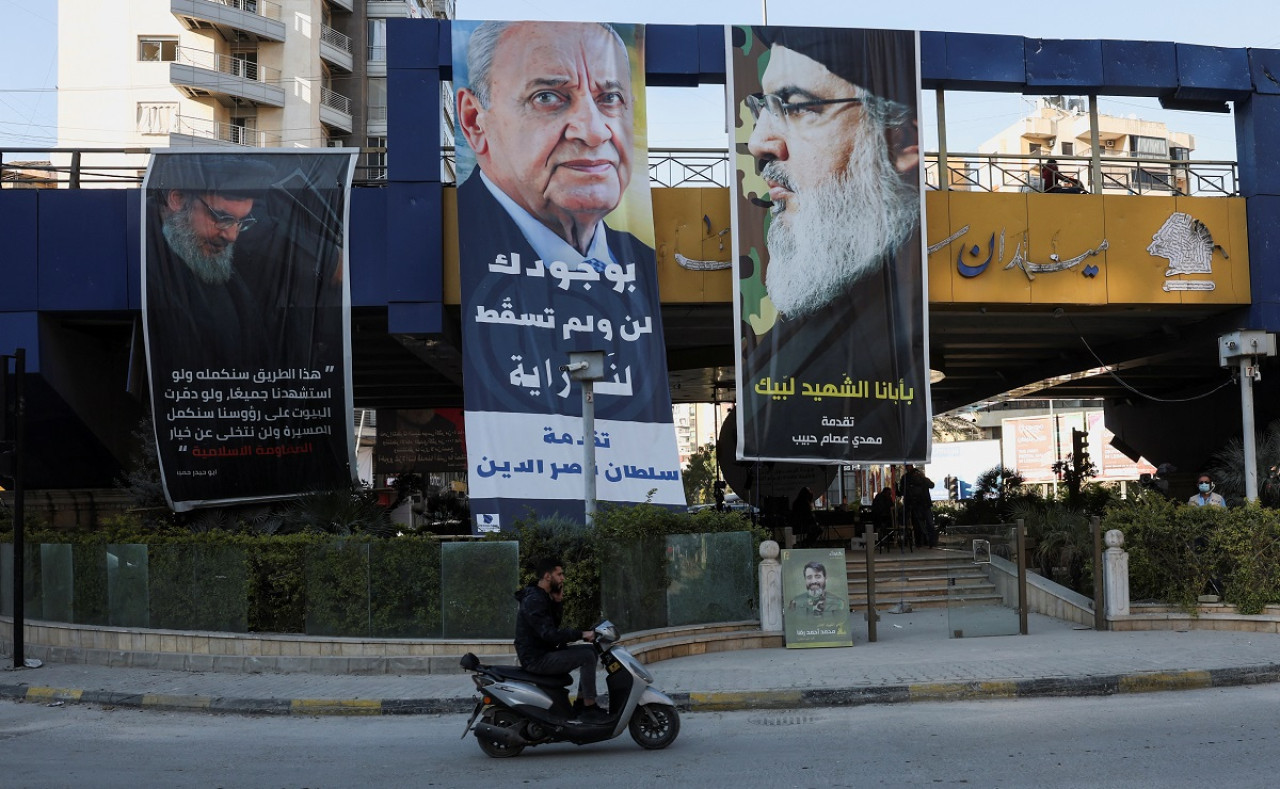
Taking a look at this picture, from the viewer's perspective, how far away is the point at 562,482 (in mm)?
20078

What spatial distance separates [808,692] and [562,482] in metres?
8.67

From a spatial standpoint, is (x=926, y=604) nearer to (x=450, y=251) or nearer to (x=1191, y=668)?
(x=1191, y=668)

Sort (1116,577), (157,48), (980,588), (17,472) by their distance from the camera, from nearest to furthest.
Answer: (17,472), (1116,577), (980,588), (157,48)

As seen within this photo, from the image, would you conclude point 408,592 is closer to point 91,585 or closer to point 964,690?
point 91,585

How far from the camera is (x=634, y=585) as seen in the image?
48.4 ft

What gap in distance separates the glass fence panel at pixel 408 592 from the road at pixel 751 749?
2.40m

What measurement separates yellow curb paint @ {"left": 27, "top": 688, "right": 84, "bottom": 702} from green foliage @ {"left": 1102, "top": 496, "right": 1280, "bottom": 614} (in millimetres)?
13488

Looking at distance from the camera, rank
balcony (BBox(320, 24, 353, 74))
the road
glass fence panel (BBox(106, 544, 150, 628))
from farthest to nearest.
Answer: balcony (BBox(320, 24, 353, 74)), glass fence panel (BBox(106, 544, 150, 628)), the road

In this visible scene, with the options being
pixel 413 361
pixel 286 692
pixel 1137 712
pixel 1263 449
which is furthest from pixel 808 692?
pixel 413 361

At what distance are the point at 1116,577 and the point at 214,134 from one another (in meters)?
44.6

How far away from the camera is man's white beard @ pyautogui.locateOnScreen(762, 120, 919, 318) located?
69.3ft

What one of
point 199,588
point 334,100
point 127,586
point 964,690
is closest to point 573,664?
point 964,690

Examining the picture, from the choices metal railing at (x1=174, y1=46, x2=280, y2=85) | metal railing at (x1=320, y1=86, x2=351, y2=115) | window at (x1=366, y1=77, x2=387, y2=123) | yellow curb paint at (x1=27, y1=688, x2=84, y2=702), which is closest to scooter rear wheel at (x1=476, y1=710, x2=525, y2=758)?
yellow curb paint at (x1=27, y1=688, x2=84, y2=702)

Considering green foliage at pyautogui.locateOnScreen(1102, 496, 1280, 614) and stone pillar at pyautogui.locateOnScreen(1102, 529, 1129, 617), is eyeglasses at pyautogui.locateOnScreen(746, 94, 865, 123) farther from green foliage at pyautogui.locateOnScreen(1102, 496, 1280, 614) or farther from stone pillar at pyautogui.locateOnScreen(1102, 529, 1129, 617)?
stone pillar at pyautogui.locateOnScreen(1102, 529, 1129, 617)
